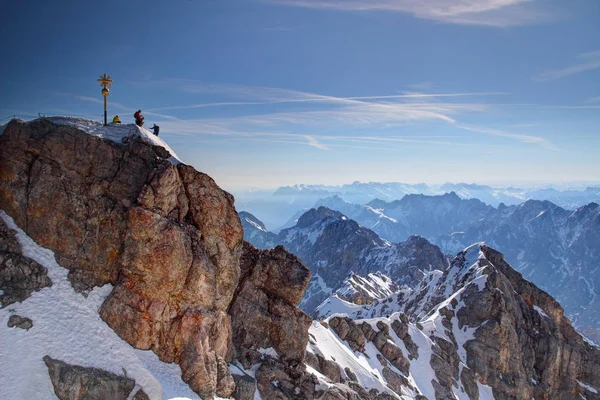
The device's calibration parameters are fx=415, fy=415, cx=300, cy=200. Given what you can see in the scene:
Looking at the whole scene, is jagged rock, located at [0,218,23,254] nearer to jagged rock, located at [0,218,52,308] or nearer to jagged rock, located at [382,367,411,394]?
jagged rock, located at [0,218,52,308]

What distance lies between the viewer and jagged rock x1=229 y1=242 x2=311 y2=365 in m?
53.3

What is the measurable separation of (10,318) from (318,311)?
5662 inches

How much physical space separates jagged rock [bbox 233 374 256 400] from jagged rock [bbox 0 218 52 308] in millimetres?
21317

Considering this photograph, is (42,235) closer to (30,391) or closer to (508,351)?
(30,391)

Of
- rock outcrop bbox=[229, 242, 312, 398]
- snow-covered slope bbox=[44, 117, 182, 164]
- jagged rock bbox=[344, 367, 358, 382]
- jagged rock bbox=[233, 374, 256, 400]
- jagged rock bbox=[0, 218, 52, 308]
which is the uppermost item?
snow-covered slope bbox=[44, 117, 182, 164]

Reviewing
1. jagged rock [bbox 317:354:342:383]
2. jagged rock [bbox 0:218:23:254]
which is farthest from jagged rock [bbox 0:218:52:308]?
jagged rock [bbox 317:354:342:383]

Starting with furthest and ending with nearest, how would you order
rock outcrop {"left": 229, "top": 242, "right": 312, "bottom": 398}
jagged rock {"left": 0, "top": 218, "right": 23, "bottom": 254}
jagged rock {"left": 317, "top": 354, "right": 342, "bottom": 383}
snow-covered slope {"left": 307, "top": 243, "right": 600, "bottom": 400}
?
snow-covered slope {"left": 307, "top": 243, "right": 600, "bottom": 400} → jagged rock {"left": 317, "top": 354, "right": 342, "bottom": 383} → rock outcrop {"left": 229, "top": 242, "right": 312, "bottom": 398} → jagged rock {"left": 0, "top": 218, "right": 23, "bottom": 254}

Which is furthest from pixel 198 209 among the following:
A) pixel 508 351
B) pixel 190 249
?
pixel 508 351

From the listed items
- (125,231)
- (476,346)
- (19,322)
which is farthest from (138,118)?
(476,346)

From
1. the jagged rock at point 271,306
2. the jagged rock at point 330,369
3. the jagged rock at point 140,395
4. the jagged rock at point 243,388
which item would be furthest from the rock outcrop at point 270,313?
the jagged rock at point 140,395

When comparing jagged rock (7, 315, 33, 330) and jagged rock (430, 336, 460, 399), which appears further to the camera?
jagged rock (430, 336, 460, 399)

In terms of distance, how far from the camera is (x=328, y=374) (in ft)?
210

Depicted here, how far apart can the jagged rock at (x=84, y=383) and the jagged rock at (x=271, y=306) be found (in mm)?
19237

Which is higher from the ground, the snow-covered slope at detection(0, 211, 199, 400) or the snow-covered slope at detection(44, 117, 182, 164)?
the snow-covered slope at detection(44, 117, 182, 164)
